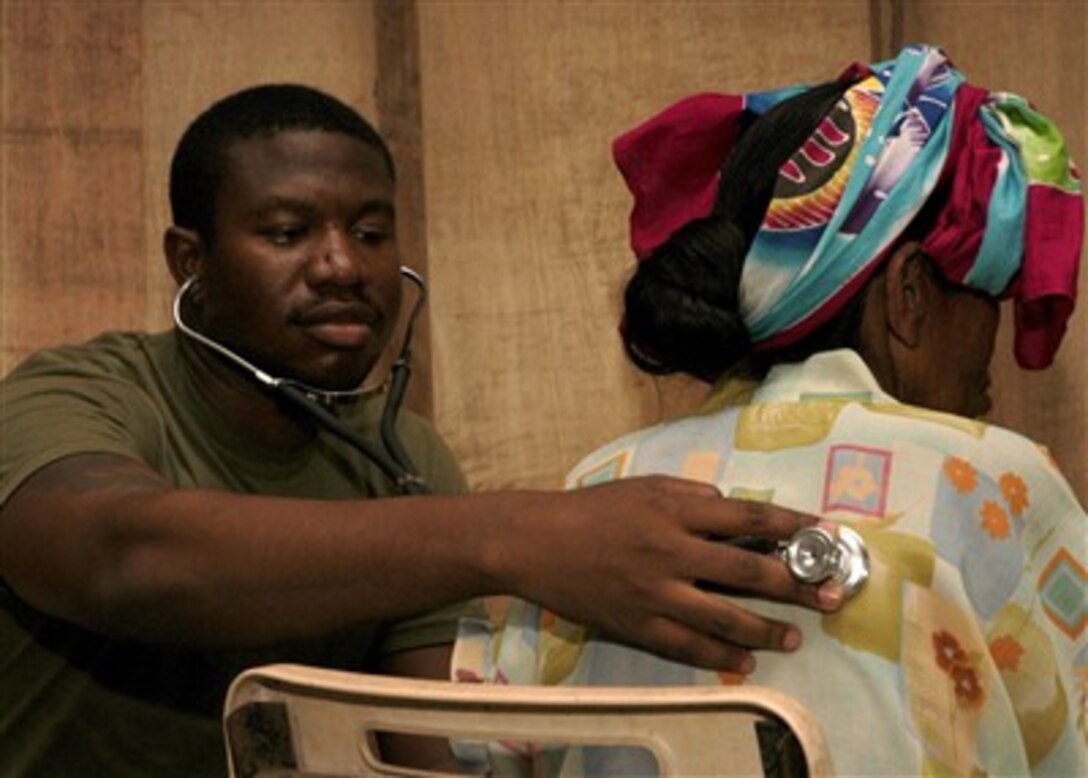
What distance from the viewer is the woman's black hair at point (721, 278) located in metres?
1.41

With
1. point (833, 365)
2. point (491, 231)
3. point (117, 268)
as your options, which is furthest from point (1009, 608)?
point (117, 268)

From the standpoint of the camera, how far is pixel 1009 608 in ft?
4.17

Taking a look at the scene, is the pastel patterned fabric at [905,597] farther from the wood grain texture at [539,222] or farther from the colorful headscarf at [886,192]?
the wood grain texture at [539,222]

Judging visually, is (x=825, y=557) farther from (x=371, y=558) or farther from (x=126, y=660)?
(x=126, y=660)

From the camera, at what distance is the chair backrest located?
1.08 metres

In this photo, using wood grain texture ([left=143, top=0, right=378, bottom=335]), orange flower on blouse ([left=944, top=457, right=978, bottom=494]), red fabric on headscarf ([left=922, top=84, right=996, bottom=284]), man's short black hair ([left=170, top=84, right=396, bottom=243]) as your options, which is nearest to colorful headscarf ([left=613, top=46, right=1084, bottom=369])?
red fabric on headscarf ([left=922, top=84, right=996, bottom=284])

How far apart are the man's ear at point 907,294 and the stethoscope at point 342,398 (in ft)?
1.61

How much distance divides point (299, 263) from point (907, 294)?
671 millimetres

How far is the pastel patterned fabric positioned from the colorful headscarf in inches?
2.6

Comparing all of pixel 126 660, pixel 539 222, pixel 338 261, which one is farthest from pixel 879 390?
pixel 539 222

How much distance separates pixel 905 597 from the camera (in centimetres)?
123

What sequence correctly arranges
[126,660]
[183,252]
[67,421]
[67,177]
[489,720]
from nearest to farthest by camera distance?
[489,720]
[67,421]
[126,660]
[183,252]
[67,177]

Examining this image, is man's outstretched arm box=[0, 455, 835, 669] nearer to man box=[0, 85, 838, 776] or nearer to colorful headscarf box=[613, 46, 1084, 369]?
man box=[0, 85, 838, 776]

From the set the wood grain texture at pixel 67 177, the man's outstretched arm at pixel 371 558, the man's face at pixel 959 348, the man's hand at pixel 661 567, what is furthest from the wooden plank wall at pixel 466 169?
the man's hand at pixel 661 567
